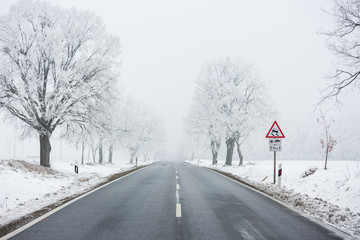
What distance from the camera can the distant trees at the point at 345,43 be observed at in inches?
318

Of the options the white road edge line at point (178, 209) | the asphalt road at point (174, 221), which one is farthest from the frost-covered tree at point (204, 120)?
the white road edge line at point (178, 209)

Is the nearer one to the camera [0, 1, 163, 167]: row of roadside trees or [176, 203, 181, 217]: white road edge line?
[176, 203, 181, 217]: white road edge line

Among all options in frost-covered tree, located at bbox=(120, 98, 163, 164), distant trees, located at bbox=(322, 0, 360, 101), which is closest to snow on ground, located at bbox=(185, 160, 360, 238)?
distant trees, located at bbox=(322, 0, 360, 101)

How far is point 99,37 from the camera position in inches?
669

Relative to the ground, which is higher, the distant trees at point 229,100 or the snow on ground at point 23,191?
the distant trees at point 229,100

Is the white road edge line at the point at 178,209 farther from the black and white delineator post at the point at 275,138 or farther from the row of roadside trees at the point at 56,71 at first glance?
the row of roadside trees at the point at 56,71

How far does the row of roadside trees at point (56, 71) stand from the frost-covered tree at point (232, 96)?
12391 mm

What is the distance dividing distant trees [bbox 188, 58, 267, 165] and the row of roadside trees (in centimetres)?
1246

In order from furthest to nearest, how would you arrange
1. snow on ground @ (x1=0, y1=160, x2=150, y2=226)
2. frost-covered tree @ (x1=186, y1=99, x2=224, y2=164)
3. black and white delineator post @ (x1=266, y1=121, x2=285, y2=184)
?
1. frost-covered tree @ (x1=186, y1=99, x2=224, y2=164)
2. black and white delineator post @ (x1=266, y1=121, x2=285, y2=184)
3. snow on ground @ (x1=0, y1=160, x2=150, y2=226)

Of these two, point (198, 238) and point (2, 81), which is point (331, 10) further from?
point (2, 81)

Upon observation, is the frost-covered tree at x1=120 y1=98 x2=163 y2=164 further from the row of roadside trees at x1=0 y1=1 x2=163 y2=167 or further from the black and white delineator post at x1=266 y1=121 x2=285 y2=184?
the black and white delineator post at x1=266 y1=121 x2=285 y2=184

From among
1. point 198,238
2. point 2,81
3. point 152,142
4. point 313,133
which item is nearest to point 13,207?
point 198,238

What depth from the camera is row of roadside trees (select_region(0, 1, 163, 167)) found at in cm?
1380

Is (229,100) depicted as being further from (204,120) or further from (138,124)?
(138,124)
